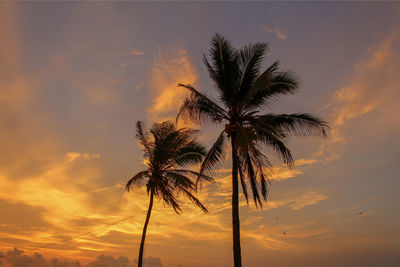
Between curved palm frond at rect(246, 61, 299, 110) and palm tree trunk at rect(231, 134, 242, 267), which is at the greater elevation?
curved palm frond at rect(246, 61, 299, 110)

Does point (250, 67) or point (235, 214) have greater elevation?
point (250, 67)

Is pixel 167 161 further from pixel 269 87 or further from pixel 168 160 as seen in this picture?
pixel 269 87

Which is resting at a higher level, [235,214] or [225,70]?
[225,70]

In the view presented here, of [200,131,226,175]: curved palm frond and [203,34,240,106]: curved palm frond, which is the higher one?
[203,34,240,106]: curved palm frond

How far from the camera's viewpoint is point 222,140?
18312 millimetres

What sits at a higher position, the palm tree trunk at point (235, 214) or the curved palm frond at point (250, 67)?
A: the curved palm frond at point (250, 67)

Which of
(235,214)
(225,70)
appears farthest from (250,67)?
(235,214)

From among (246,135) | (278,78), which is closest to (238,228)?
(246,135)

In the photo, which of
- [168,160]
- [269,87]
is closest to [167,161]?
[168,160]

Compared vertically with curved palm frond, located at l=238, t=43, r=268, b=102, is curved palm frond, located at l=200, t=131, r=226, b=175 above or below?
Result: below

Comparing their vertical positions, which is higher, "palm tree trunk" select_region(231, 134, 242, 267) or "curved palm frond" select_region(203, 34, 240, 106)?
"curved palm frond" select_region(203, 34, 240, 106)

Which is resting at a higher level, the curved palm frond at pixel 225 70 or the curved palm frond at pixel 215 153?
the curved palm frond at pixel 225 70

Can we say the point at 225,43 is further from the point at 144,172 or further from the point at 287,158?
the point at 144,172

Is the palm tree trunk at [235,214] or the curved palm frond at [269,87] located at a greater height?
the curved palm frond at [269,87]
